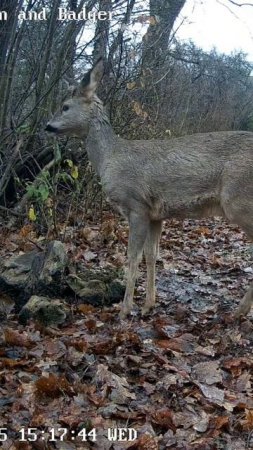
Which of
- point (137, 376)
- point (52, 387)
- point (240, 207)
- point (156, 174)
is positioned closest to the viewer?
point (52, 387)

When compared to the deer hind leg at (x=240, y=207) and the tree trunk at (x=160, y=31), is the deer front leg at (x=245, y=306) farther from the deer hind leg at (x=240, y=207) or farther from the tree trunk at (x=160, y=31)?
the tree trunk at (x=160, y=31)

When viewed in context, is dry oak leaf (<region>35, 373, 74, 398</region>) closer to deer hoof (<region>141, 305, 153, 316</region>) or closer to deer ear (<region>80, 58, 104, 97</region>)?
deer hoof (<region>141, 305, 153, 316</region>)

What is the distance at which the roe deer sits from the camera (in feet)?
19.3

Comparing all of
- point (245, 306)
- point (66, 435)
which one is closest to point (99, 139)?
point (245, 306)

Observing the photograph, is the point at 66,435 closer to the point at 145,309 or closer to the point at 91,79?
the point at 145,309

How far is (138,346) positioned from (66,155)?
527 cm

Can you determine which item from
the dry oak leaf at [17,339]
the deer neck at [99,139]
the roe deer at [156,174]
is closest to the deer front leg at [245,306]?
the roe deer at [156,174]

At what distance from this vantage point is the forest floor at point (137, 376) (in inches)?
152

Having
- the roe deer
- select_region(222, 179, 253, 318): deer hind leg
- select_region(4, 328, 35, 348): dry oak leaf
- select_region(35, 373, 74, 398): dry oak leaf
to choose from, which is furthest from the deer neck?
select_region(35, 373, 74, 398): dry oak leaf

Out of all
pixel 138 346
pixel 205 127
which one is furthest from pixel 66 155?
pixel 205 127

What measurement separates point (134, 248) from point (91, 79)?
183 centimetres

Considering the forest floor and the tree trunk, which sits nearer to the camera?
the forest floor

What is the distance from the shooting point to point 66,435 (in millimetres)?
3809

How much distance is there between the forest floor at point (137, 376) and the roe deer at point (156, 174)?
0.49 metres
